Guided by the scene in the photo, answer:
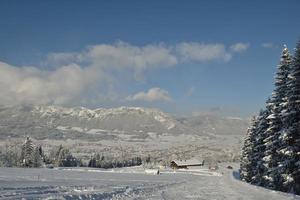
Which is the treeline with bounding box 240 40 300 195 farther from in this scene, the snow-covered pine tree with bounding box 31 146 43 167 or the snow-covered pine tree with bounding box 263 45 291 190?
the snow-covered pine tree with bounding box 31 146 43 167

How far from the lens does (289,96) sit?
117ft

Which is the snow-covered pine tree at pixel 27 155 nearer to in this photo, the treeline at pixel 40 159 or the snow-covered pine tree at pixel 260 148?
the treeline at pixel 40 159

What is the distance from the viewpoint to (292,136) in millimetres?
34625

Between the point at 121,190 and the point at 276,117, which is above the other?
the point at 276,117

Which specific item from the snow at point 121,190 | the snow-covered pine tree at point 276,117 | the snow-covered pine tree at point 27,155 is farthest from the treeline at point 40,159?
the snow-covered pine tree at point 276,117

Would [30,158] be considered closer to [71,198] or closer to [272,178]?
[272,178]

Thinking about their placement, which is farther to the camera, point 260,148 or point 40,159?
point 40,159

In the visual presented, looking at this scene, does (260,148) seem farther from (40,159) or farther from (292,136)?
(40,159)

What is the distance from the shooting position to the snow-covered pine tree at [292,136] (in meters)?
33.9

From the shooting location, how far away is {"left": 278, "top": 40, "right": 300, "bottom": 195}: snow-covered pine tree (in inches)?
1335

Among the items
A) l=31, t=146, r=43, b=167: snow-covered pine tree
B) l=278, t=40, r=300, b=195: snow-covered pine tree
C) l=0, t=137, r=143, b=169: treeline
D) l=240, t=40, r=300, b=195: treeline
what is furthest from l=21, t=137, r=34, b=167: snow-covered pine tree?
l=278, t=40, r=300, b=195: snow-covered pine tree

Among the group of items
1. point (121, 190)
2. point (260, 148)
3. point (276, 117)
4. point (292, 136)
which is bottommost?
point (121, 190)

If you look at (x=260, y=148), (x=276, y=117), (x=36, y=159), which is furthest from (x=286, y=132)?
(x=36, y=159)

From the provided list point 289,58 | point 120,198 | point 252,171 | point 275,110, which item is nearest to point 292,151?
point 275,110
